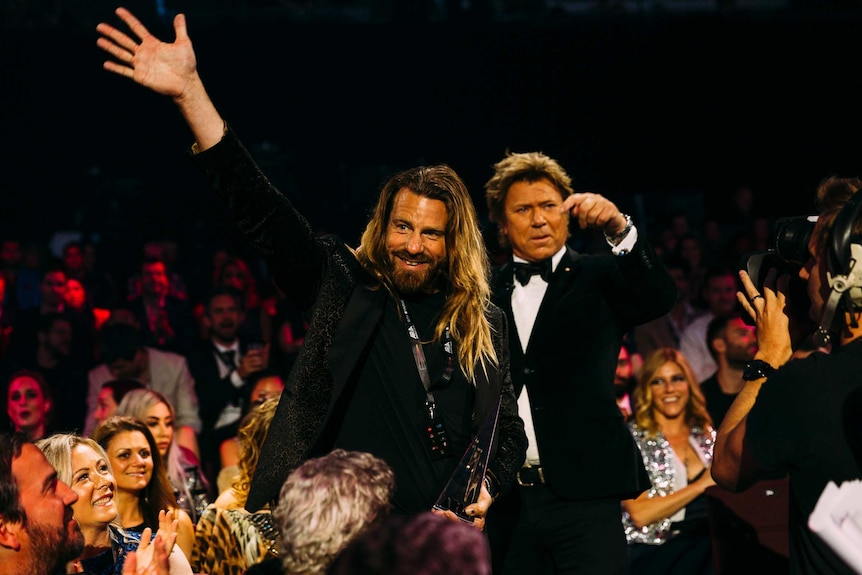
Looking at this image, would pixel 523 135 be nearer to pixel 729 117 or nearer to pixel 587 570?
pixel 729 117

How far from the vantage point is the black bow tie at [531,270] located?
14.2ft

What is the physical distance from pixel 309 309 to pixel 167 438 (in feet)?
8.73

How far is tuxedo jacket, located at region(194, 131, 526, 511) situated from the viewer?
10.2 ft

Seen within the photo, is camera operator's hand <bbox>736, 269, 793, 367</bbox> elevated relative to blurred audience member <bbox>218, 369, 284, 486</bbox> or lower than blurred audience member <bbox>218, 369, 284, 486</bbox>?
elevated

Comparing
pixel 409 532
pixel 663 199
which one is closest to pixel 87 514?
pixel 409 532

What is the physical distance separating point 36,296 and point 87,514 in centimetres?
596

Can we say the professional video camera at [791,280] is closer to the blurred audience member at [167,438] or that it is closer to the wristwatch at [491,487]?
the wristwatch at [491,487]

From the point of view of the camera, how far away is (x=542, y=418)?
4066 millimetres

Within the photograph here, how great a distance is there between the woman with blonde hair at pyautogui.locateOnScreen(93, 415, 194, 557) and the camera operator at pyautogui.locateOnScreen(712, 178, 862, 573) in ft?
8.65

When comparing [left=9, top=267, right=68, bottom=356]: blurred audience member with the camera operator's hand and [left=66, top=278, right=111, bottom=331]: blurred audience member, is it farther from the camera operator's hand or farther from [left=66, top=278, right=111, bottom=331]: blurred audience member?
the camera operator's hand

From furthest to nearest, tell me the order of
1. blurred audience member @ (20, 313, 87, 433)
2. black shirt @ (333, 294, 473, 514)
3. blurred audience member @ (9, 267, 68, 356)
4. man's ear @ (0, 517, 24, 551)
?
1. blurred audience member @ (9, 267, 68, 356)
2. blurred audience member @ (20, 313, 87, 433)
3. black shirt @ (333, 294, 473, 514)
4. man's ear @ (0, 517, 24, 551)

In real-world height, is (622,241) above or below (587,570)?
above

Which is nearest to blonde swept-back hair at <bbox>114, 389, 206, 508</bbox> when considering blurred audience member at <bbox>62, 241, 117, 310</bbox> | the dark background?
blurred audience member at <bbox>62, 241, 117, 310</bbox>

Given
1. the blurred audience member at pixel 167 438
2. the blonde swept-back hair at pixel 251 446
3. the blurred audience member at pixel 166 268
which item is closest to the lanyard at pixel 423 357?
the blonde swept-back hair at pixel 251 446
